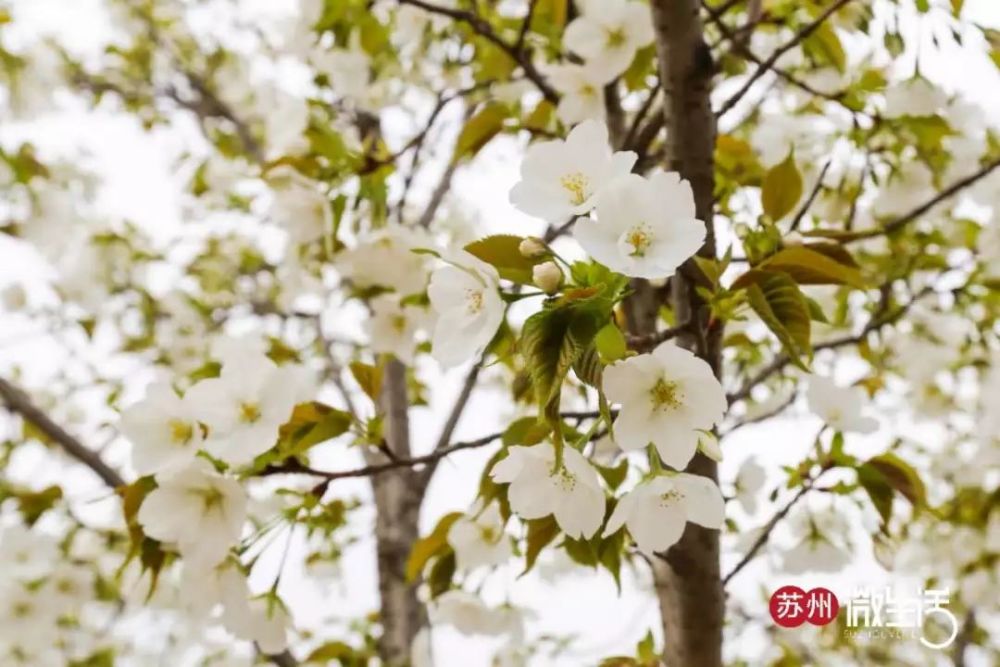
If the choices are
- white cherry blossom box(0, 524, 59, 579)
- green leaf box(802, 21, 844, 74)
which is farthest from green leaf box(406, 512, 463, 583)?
white cherry blossom box(0, 524, 59, 579)

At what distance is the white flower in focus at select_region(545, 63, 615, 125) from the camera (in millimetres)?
962

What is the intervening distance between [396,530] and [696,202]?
1.01 meters

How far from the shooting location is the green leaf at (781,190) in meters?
0.69

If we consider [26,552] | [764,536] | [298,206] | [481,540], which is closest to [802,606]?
[764,536]

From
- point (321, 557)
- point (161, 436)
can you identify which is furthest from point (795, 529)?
point (321, 557)

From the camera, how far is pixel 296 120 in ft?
3.53

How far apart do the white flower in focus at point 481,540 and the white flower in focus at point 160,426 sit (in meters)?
0.29

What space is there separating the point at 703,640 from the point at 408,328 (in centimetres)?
51

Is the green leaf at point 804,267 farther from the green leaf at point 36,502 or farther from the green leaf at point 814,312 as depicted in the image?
the green leaf at point 36,502

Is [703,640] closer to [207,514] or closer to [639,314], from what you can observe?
[639,314]

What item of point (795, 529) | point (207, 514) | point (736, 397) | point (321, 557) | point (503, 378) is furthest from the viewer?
point (503, 378)

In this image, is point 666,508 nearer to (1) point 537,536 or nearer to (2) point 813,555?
(1) point 537,536

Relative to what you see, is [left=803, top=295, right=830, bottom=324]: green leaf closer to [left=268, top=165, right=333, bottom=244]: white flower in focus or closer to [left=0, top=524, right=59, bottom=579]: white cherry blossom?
[left=268, top=165, right=333, bottom=244]: white flower in focus

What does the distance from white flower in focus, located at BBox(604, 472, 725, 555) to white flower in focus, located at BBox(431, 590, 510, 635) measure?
46cm
